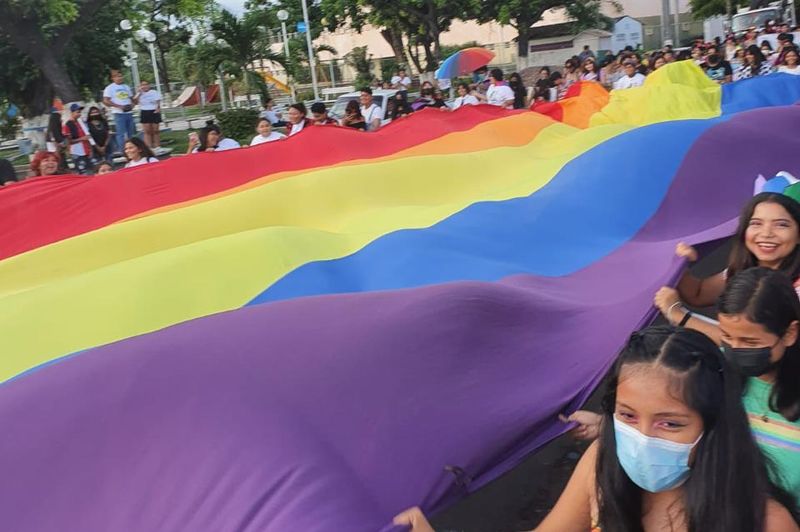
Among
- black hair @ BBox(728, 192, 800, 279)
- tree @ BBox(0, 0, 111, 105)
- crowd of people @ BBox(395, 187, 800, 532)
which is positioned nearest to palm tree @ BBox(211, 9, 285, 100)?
tree @ BBox(0, 0, 111, 105)

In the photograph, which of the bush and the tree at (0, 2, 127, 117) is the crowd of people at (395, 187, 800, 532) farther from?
the tree at (0, 2, 127, 117)

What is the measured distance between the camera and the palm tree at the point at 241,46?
18375 millimetres

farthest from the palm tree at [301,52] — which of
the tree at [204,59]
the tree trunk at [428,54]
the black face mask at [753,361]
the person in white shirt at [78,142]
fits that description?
the black face mask at [753,361]

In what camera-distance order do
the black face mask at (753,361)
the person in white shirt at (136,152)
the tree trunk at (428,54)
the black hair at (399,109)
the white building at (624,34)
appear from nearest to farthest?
1. the black face mask at (753,361)
2. the person in white shirt at (136,152)
3. the black hair at (399,109)
4. the white building at (624,34)
5. the tree trunk at (428,54)

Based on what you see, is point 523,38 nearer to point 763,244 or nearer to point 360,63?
point 360,63

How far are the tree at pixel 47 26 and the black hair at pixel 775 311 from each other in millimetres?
13996

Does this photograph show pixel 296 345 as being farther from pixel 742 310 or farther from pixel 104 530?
pixel 742 310

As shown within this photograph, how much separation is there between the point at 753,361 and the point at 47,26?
16717mm

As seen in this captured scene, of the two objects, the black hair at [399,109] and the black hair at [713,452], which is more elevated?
the black hair at [399,109]

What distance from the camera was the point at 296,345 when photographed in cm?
221

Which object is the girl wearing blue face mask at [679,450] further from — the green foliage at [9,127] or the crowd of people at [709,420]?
the green foliage at [9,127]

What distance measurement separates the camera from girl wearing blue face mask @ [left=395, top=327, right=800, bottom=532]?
4.41ft

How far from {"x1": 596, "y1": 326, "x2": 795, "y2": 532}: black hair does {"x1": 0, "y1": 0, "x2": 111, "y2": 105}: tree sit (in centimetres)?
1438

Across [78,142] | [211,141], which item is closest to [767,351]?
[211,141]
